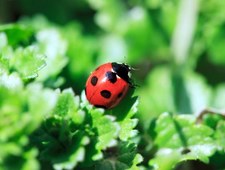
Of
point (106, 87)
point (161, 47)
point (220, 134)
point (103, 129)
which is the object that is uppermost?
point (161, 47)

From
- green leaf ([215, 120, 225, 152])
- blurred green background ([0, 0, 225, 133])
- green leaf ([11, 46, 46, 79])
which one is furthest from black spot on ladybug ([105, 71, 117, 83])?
blurred green background ([0, 0, 225, 133])

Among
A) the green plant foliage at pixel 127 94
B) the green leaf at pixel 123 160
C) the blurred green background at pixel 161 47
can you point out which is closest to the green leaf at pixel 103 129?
the green plant foliage at pixel 127 94

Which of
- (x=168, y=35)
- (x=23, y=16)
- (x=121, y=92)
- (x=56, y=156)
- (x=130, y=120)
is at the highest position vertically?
(x=23, y=16)

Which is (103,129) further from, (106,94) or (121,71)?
(121,71)

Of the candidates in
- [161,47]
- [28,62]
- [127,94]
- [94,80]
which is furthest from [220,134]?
[161,47]

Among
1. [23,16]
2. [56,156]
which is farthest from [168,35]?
[56,156]

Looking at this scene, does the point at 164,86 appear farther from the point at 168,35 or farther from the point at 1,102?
the point at 1,102
